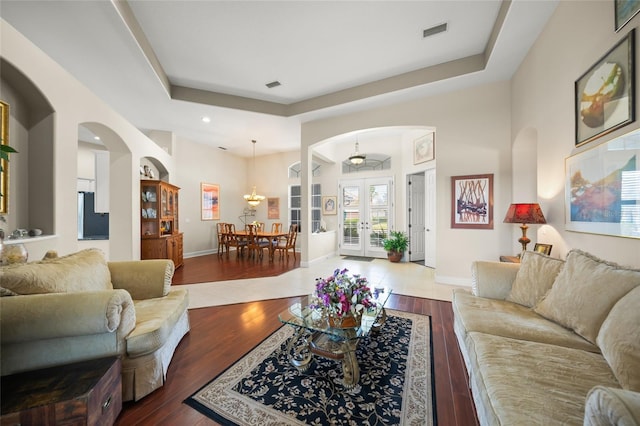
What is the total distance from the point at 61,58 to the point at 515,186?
22.8 feet

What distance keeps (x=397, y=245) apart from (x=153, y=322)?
5494 millimetres

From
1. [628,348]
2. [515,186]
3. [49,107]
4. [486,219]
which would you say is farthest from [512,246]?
[49,107]

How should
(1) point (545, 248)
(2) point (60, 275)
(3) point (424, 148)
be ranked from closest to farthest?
(2) point (60, 275) < (1) point (545, 248) < (3) point (424, 148)

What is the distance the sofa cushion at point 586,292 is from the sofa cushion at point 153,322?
2.77 metres

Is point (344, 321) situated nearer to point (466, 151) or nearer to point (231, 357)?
point (231, 357)

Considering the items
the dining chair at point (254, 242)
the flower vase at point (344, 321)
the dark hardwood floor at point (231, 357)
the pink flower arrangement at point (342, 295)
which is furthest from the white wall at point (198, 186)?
the flower vase at point (344, 321)

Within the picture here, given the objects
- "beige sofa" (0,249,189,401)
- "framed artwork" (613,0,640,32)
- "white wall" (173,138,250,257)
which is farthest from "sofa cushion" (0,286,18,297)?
"white wall" (173,138,250,257)

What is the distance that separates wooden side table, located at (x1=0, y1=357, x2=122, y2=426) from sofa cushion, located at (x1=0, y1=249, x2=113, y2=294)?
1.66 feet

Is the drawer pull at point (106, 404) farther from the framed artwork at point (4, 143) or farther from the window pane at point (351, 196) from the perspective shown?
the window pane at point (351, 196)

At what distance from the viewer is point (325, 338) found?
2098mm

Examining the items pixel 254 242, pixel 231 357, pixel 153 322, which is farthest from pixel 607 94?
pixel 254 242

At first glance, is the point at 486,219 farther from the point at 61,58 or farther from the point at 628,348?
the point at 61,58

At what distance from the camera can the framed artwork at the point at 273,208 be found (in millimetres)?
8445

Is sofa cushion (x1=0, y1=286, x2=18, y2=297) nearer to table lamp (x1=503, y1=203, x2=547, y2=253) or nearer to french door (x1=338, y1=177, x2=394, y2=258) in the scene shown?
table lamp (x1=503, y1=203, x2=547, y2=253)
